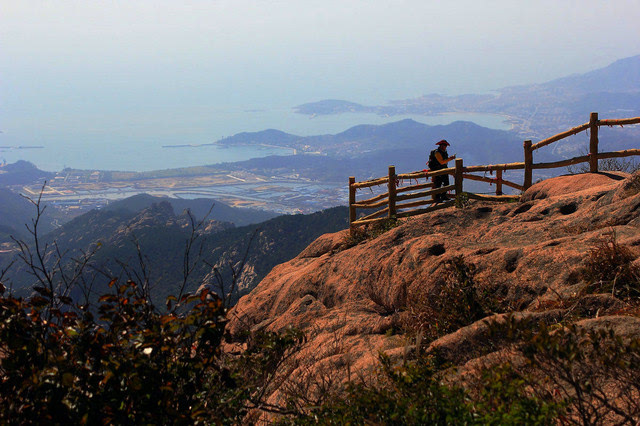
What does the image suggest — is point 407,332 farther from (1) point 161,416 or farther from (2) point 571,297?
(1) point 161,416

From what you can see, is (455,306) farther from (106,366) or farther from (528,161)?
(528,161)

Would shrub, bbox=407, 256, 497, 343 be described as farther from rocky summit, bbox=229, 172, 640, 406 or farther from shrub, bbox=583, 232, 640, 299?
shrub, bbox=583, 232, 640, 299

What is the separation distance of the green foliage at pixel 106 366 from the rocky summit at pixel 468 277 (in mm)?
1201

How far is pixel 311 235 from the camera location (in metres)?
53.3

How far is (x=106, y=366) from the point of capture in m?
3.62

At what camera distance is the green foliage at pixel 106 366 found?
326 centimetres

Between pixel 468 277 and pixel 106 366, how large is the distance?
178 inches

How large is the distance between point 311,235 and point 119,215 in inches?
2356

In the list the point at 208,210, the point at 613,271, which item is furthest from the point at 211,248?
the point at 208,210

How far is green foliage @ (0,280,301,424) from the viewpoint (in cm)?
326

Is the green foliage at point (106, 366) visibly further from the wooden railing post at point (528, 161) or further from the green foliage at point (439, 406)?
the wooden railing post at point (528, 161)

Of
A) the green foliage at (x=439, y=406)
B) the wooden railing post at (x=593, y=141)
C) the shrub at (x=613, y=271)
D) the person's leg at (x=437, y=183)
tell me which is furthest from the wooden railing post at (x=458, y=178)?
the green foliage at (x=439, y=406)

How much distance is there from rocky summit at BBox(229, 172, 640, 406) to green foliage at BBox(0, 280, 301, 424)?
1201 millimetres

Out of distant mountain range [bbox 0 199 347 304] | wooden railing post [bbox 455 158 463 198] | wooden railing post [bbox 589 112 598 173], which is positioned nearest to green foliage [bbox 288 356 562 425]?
wooden railing post [bbox 455 158 463 198]
